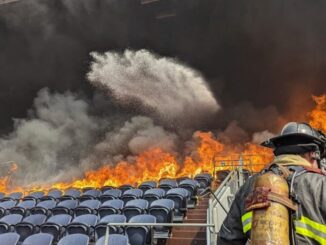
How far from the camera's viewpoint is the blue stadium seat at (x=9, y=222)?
22.9 ft

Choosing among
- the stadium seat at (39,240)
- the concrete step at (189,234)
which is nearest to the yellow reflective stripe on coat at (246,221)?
the concrete step at (189,234)

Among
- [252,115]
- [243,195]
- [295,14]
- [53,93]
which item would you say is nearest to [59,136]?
[53,93]

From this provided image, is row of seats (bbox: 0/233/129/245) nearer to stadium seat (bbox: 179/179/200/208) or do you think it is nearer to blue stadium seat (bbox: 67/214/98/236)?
blue stadium seat (bbox: 67/214/98/236)

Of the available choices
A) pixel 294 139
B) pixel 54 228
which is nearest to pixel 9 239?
pixel 54 228

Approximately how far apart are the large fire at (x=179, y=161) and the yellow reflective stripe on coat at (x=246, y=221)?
14.4m

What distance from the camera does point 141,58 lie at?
59.0ft

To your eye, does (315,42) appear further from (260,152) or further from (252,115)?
(260,152)

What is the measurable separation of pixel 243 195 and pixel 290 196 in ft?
0.92

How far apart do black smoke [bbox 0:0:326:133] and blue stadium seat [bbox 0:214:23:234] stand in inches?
390

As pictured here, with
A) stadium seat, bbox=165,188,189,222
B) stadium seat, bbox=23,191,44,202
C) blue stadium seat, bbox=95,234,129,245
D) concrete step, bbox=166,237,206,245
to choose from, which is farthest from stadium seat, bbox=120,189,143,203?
blue stadium seat, bbox=95,234,129,245

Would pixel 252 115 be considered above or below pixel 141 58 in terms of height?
below

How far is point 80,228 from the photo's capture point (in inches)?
253

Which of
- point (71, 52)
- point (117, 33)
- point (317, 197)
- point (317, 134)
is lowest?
A: point (317, 197)

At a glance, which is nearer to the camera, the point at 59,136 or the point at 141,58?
the point at 59,136
